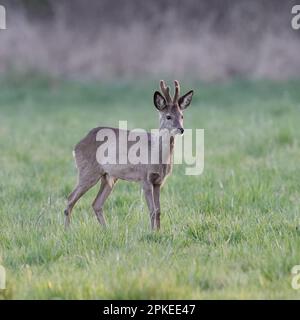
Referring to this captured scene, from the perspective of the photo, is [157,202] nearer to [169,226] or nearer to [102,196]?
[169,226]

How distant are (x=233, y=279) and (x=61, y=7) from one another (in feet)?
69.4

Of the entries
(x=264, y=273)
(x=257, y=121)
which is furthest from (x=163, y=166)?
(x=257, y=121)

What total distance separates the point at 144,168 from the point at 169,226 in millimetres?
587

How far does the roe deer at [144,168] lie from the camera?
263 inches

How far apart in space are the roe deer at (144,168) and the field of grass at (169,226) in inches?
7.2

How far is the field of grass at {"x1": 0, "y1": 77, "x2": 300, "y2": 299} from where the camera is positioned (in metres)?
5.04

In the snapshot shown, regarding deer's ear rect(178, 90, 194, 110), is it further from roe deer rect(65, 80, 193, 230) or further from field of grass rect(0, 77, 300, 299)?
field of grass rect(0, 77, 300, 299)

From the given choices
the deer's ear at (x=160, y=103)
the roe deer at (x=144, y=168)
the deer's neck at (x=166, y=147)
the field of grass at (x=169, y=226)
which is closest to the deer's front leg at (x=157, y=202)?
the roe deer at (x=144, y=168)

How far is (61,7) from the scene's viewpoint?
2523 centimetres

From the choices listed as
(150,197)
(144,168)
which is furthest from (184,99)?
(150,197)

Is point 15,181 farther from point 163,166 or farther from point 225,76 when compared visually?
point 225,76

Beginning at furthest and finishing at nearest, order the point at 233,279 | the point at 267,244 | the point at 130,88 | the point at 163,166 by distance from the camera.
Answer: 1. the point at 130,88
2. the point at 163,166
3. the point at 267,244
4. the point at 233,279

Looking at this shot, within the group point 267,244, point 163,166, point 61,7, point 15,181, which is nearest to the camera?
point 267,244

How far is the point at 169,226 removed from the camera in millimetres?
6590
